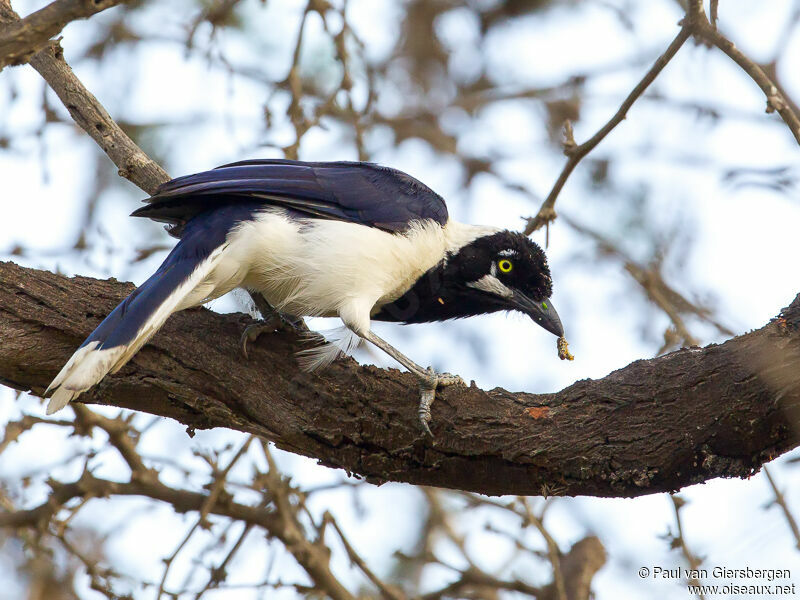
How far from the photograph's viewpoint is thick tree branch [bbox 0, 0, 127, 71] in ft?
8.84

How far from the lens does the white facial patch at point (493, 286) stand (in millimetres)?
5230

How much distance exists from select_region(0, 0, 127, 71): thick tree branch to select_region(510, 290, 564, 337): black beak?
3.22 meters

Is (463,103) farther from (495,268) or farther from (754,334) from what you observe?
(754,334)

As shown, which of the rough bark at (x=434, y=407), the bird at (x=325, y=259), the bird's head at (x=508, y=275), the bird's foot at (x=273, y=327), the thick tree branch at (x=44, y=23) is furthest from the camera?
the bird's head at (x=508, y=275)

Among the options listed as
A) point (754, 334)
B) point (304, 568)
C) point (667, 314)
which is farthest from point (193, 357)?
point (667, 314)

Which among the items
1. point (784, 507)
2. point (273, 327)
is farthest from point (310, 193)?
point (784, 507)

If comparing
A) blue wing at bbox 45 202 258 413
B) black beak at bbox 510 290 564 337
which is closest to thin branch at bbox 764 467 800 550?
black beak at bbox 510 290 564 337

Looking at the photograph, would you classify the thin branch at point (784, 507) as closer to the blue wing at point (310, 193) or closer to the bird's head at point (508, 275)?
the bird's head at point (508, 275)

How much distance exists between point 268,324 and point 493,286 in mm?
1607

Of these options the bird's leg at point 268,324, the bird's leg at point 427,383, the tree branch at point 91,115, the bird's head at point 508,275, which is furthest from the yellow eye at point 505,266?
the tree branch at point 91,115

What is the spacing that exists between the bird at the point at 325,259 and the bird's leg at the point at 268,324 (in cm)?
1

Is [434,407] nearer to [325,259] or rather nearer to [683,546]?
[325,259]

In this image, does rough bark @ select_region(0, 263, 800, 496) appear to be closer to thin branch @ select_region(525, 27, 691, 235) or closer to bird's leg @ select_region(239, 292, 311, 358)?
bird's leg @ select_region(239, 292, 311, 358)

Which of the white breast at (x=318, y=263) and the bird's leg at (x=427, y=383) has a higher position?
the white breast at (x=318, y=263)
